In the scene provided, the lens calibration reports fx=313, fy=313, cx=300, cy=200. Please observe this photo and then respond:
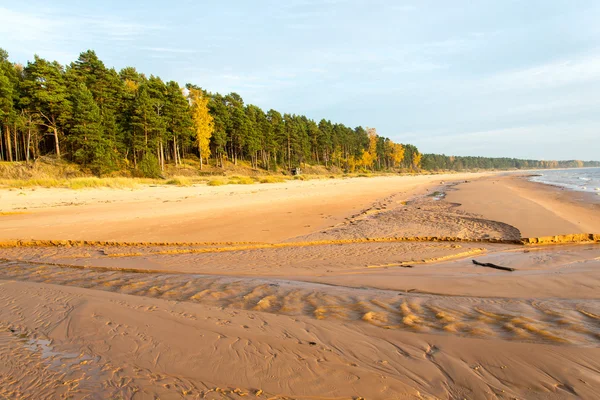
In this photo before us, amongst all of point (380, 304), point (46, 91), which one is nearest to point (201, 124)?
point (46, 91)

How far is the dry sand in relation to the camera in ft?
7.47

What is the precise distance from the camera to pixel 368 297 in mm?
4129

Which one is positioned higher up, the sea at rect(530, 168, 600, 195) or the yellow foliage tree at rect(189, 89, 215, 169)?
the yellow foliage tree at rect(189, 89, 215, 169)

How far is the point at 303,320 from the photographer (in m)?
3.43

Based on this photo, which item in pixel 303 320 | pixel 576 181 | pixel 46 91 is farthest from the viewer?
pixel 576 181

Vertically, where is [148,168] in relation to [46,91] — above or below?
below

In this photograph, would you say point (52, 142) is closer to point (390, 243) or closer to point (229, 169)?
point (229, 169)

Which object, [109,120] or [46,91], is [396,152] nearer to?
[109,120]

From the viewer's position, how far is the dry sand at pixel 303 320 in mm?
2277

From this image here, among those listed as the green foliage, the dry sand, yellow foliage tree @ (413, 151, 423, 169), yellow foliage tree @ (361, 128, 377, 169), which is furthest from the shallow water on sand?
yellow foliage tree @ (413, 151, 423, 169)

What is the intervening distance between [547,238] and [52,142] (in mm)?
49567

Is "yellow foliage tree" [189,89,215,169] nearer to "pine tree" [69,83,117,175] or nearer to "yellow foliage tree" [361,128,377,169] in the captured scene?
"pine tree" [69,83,117,175]

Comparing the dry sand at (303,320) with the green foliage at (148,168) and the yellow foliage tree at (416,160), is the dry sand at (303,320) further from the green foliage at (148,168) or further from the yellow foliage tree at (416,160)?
the yellow foliage tree at (416,160)

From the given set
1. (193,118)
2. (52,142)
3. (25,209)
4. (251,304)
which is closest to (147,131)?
(193,118)
